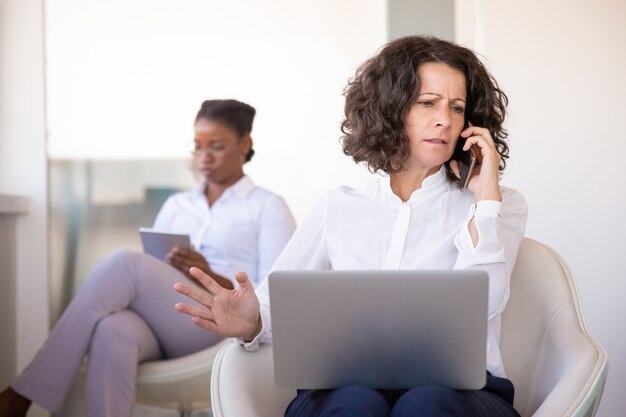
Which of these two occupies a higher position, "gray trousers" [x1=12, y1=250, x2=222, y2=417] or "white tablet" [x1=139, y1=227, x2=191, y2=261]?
"white tablet" [x1=139, y1=227, x2=191, y2=261]

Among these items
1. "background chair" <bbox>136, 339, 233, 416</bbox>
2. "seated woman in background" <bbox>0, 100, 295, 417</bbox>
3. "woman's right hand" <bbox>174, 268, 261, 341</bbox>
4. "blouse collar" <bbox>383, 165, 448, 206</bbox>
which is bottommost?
"background chair" <bbox>136, 339, 233, 416</bbox>

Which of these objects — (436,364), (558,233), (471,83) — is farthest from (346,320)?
(558,233)

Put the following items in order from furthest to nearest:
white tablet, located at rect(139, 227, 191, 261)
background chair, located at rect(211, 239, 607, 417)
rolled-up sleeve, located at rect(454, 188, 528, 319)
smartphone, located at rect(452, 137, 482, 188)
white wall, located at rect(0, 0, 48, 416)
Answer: white wall, located at rect(0, 0, 48, 416), white tablet, located at rect(139, 227, 191, 261), smartphone, located at rect(452, 137, 482, 188), rolled-up sleeve, located at rect(454, 188, 528, 319), background chair, located at rect(211, 239, 607, 417)

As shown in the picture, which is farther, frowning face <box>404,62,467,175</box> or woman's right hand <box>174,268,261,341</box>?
frowning face <box>404,62,467,175</box>

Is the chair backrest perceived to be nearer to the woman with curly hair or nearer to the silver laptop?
the woman with curly hair

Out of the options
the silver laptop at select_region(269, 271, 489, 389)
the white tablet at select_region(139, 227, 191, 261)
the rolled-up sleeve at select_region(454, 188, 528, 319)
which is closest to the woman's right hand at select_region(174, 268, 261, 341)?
the silver laptop at select_region(269, 271, 489, 389)

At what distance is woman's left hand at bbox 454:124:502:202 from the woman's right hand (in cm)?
55

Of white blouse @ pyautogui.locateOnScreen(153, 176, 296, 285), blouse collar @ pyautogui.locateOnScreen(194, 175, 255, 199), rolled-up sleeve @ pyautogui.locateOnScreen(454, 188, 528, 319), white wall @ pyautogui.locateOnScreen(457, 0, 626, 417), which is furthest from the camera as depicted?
blouse collar @ pyautogui.locateOnScreen(194, 175, 255, 199)

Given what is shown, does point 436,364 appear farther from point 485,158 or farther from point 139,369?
point 139,369

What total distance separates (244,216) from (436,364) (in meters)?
2.07

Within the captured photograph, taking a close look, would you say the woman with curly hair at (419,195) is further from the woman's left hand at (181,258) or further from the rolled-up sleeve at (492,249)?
the woman's left hand at (181,258)

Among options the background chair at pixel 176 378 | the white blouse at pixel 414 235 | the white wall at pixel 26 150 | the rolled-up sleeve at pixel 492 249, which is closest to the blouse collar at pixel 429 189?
the white blouse at pixel 414 235

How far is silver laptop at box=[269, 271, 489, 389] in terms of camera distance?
1612 millimetres

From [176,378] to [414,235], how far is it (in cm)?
124
